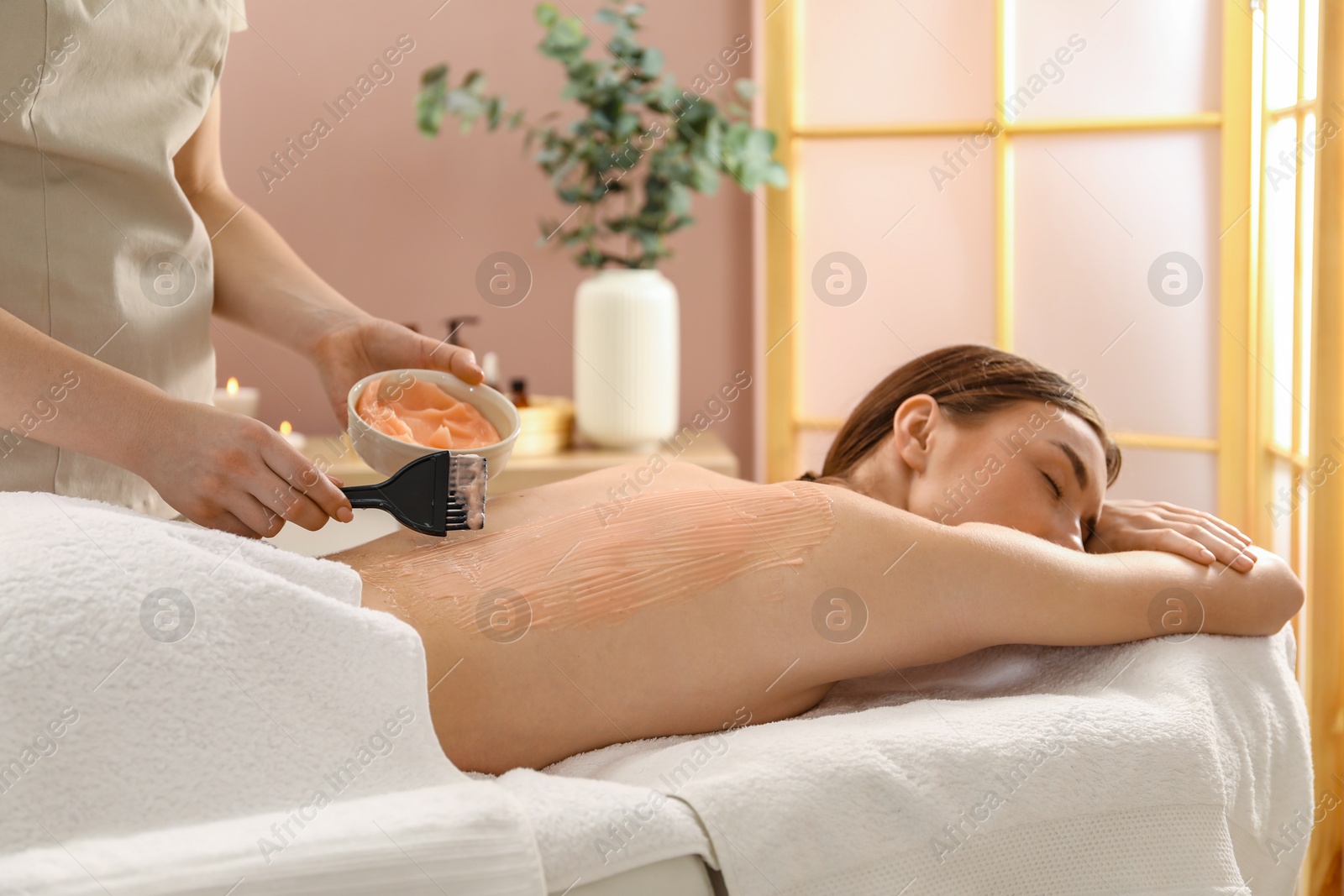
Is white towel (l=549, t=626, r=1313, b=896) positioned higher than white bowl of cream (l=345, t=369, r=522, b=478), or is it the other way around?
white bowl of cream (l=345, t=369, r=522, b=478)

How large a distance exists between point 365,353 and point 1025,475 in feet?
2.17

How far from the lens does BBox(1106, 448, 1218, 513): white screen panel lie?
2033 mm

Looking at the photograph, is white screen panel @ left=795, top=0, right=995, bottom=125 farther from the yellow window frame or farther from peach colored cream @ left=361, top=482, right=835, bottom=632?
peach colored cream @ left=361, top=482, right=835, bottom=632

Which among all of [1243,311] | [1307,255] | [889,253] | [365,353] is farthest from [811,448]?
[365,353]

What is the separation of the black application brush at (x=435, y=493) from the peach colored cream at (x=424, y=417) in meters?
0.10

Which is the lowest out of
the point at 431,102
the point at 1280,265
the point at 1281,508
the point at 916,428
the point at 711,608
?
the point at 1281,508

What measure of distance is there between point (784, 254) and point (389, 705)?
5.64ft

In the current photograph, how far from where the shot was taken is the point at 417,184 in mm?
2523

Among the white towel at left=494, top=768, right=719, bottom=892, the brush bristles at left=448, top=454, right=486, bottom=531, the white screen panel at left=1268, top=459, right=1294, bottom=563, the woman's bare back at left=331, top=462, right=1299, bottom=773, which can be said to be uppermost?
the brush bristles at left=448, top=454, right=486, bottom=531

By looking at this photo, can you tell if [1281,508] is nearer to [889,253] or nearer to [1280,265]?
[1280,265]

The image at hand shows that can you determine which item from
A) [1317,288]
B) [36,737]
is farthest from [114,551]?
[1317,288]

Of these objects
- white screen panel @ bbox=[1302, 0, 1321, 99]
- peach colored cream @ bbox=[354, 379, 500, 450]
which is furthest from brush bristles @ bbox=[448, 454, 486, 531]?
white screen panel @ bbox=[1302, 0, 1321, 99]

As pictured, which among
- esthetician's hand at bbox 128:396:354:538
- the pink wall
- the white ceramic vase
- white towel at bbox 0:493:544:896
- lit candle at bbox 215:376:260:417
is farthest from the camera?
the pink wall

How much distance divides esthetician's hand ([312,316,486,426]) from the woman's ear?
0.47 meters
